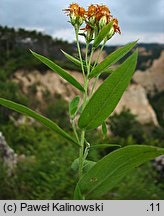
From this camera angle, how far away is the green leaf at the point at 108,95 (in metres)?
0.90

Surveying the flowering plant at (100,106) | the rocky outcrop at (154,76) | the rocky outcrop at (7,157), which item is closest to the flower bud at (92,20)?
the flowering plant at (100,106)

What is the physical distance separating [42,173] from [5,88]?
11.6m

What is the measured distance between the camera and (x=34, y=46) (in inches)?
961

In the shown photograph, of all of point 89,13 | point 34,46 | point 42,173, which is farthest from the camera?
point 34,46

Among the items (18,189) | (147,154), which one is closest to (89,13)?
(147,154)

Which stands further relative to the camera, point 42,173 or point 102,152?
point 102,152

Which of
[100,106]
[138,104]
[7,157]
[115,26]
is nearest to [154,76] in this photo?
[138,104]

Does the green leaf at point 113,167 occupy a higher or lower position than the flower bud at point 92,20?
lower

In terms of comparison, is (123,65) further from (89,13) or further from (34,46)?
(34,46)

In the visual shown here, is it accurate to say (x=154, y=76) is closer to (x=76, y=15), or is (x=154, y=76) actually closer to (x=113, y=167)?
(x=76, y=15)

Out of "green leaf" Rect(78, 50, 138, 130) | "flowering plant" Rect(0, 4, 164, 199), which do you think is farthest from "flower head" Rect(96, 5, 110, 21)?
"green leaf" Rect(78, 50, 138, 130)

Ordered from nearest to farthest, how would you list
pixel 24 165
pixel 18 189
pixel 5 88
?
1. pixel 18 189
2. pixel 24 165
3. pixel 5 88

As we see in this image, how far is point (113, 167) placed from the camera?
0.97 meters

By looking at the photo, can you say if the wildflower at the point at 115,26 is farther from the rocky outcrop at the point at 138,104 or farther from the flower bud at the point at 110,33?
the rocky outcrop at the point at 138,104
